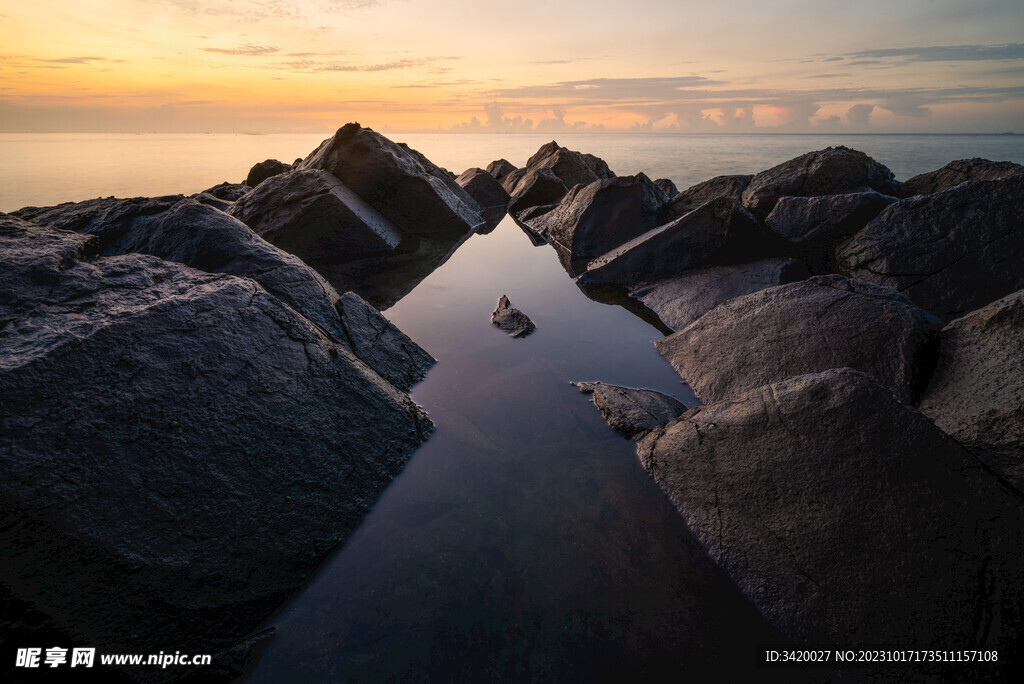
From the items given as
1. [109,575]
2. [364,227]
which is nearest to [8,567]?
[109,575]

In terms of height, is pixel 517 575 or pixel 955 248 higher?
pixel 955 248

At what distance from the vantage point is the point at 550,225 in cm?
1437

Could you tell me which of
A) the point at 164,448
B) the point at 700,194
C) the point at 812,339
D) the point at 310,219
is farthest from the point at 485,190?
the point at 164,448

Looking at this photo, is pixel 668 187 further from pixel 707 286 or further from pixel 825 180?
pixel 707 286

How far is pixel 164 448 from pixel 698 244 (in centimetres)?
744

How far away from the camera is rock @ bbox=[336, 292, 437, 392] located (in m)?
4.80

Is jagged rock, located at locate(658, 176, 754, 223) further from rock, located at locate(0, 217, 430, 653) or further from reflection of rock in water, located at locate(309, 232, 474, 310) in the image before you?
rock, located at locate(0, 217, 430, 653)

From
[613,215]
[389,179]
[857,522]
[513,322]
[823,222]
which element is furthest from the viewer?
[389,179]

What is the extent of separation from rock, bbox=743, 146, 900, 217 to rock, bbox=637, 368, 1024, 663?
7.29m

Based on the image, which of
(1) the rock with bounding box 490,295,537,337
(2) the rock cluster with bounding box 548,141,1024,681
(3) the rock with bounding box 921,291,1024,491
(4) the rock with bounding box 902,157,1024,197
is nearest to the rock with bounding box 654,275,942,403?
(2) the rock cluster with bounding box 548,141,1024,681

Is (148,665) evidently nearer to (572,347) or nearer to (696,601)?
(696,601)

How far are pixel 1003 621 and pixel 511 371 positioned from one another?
12.9 feet

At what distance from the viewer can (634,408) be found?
4238 millimetres

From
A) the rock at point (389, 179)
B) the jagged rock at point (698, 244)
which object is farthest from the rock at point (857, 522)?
the rock at point (389, 179)
